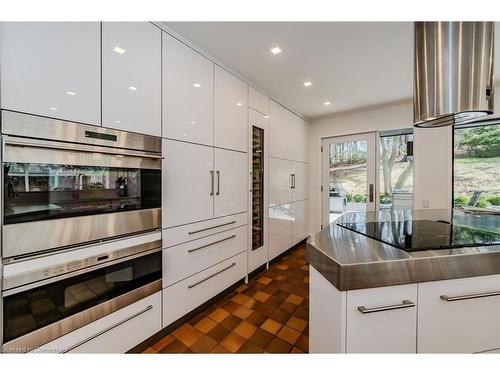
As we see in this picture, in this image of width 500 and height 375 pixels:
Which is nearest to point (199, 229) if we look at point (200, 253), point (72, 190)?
point (200, 253)

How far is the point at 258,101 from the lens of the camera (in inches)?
109

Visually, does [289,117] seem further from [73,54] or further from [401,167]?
[73,54]

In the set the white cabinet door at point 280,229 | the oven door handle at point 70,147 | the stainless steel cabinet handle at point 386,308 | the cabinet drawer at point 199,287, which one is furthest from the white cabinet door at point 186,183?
the stainless steel cabinet handle at point 386,308

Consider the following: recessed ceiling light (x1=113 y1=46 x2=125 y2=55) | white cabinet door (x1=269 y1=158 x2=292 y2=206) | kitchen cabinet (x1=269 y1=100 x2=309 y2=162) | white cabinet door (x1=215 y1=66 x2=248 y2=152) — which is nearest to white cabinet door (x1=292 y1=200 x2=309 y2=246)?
white cabinet door (x1=269 y1=158 x2=292 y2=206)

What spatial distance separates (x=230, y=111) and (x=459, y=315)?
→ 86.3 inches

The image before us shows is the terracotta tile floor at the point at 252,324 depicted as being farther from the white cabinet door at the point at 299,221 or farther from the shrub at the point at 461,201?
the shrub at the point at 461,201

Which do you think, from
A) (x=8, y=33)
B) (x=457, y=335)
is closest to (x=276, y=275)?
(x=457, y=335)

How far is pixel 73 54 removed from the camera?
1200mm

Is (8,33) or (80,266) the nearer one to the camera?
(8,33)

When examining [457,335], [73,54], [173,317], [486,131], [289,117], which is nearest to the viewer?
[457,335]

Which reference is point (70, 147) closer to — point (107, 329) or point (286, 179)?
point (107, 329)

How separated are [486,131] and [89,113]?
14.3ft

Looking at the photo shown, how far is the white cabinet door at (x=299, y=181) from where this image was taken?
3705 mm

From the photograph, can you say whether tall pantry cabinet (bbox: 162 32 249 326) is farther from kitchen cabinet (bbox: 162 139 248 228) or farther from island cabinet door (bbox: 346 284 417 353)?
island cabinet door (bbox: 346 284 417 353)
